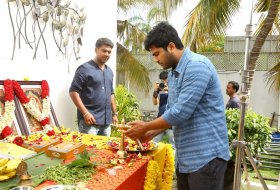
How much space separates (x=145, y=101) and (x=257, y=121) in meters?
6.95

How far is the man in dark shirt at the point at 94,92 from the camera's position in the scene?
2.97 metres

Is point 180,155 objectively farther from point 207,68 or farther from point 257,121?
point 257,121

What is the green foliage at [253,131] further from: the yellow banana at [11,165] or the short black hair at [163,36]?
the yellow banana at [11,165]

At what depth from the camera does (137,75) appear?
8.35 m

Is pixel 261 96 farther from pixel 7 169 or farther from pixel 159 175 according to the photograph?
pixel 7 169

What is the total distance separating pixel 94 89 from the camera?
121 inches

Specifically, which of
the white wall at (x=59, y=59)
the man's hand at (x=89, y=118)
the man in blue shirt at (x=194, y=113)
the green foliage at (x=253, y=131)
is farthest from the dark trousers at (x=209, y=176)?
the white wall at (x=59, y=59)

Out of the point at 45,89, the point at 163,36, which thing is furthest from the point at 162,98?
the point at 163,36

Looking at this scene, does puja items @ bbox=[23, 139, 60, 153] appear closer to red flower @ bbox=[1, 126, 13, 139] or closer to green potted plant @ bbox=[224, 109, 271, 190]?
red flower @ bbox=[1, 126, 13, 139]

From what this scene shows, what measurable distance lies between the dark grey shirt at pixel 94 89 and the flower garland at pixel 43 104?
26 cm

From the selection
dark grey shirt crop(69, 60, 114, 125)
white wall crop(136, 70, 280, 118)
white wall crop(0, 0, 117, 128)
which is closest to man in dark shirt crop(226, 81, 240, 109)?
white wall crop(0, 0, 117, 128)

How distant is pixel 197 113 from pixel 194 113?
2cm

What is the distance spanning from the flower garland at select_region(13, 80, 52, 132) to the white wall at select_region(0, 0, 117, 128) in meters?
0.17

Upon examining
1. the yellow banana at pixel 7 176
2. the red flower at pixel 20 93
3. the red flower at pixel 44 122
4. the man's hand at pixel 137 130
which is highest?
the red flower at pixel 20 93
